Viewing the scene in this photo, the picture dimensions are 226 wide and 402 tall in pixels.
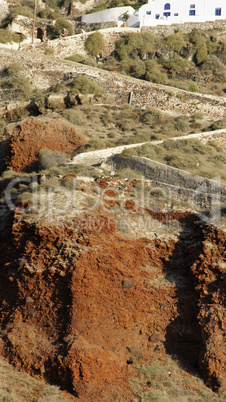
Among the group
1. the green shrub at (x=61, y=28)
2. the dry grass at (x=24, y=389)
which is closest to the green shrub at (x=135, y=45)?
the green shrub at (x=61, y=28)

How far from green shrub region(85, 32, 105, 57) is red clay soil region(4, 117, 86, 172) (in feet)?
48.0

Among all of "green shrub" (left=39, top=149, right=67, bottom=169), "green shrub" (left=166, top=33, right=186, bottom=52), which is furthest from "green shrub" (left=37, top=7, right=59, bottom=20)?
"green shrub" (left=39, top=149, right=67, bottom=169)

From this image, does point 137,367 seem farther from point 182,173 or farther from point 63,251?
point 182,173

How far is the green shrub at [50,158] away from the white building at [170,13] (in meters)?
22.8

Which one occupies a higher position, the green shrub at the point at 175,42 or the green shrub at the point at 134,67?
the green shrub at the point at 175,42

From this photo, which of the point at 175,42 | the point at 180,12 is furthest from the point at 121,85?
the point at 180,12

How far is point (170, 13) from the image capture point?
45.8 metres

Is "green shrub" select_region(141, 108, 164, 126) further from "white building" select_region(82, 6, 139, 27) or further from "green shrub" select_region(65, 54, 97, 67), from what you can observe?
"white building" select_region(82, 6, 139, 27)

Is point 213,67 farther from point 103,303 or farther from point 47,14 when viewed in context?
point 103,303

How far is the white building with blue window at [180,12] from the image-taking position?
4488 centimetres

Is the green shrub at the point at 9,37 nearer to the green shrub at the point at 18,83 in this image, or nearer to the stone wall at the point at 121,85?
the stone wall at the point at 121,85

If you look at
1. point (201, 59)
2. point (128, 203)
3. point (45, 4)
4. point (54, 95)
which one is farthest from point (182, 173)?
point (45, 4)

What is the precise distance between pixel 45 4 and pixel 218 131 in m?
32.0

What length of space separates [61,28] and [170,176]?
26.1 m
